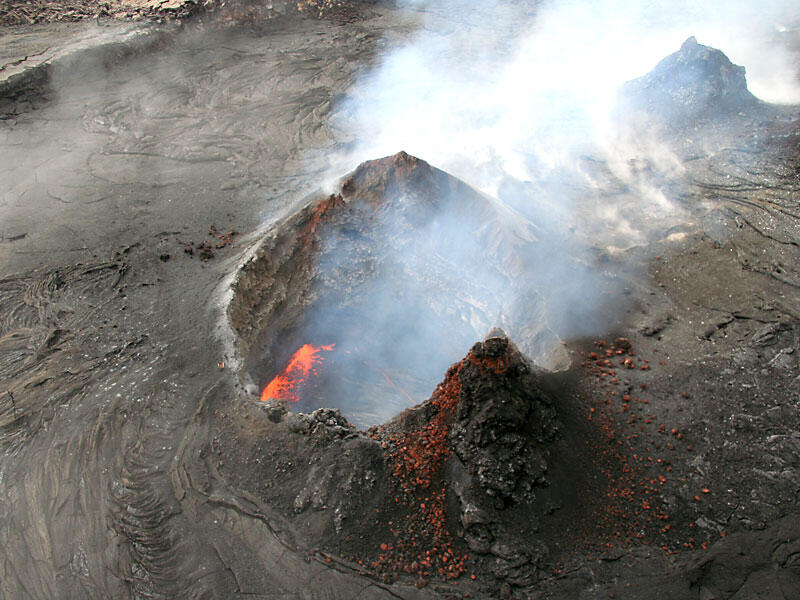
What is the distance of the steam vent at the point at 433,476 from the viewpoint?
5.34 m

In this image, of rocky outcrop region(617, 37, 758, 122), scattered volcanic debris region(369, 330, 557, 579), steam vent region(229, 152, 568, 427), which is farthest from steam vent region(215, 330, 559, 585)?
rocky outcrop region(617, 37, 758, 122)

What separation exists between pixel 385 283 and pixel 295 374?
2.44 m

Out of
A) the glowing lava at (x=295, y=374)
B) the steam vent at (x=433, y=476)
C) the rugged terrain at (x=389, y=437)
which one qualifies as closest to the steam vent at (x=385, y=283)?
the glowing lava at (x=295, y=374)

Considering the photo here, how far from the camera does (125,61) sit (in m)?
14.0

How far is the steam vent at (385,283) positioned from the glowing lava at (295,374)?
0.02 metres

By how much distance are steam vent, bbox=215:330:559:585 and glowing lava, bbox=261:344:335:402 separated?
2448mm

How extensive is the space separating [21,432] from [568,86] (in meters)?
14.3

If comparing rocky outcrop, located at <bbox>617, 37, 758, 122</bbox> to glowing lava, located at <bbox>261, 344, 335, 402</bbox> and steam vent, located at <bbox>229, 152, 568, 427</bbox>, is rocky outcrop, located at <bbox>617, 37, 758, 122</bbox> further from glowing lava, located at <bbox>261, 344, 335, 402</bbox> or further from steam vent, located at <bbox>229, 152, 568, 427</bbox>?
glowing lava, located at <bbox>261, 344, 335, 402</bbox>

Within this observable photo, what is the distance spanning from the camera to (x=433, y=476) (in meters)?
5.84

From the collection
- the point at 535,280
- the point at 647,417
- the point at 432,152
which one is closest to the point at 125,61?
the point at 432,152

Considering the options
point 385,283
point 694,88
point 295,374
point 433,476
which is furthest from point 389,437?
point 694,88

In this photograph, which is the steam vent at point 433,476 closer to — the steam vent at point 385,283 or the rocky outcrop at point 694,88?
the steam vent at point 385,283

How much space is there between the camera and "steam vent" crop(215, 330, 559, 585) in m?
5.34

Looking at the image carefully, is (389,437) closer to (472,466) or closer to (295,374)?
(472,466)
